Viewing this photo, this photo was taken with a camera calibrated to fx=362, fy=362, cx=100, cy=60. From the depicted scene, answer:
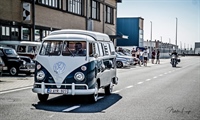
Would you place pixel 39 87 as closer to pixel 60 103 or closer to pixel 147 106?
pixel 60 103

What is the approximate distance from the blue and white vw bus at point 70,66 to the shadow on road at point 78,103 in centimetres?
32

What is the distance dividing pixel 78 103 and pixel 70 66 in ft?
4.05

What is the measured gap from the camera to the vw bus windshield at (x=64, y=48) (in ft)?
35.7

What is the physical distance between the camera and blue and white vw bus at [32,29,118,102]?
33.9 ft

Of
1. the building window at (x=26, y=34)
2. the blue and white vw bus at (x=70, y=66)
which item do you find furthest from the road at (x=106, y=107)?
the building window at (x=26, y=34)

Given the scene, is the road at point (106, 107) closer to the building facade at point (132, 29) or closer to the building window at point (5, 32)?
the building window at point (5, 32)

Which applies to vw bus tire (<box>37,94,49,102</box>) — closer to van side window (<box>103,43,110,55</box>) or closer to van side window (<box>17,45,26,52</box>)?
van side window (<box>103,43,110,55</box>)

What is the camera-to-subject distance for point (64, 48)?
1101cm

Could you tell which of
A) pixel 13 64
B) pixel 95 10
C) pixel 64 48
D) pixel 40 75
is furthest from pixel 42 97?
pixel 95 10

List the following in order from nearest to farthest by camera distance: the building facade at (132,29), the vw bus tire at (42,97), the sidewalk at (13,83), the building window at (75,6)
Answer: the vw bus tire at (42,97)
the sidewalk at (13,83)
the building window at (75,6)
the building facade at (132,29)

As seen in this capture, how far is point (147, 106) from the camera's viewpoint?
34.0ft

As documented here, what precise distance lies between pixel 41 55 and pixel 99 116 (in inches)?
126

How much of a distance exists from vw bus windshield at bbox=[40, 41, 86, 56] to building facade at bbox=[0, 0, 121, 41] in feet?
60.8

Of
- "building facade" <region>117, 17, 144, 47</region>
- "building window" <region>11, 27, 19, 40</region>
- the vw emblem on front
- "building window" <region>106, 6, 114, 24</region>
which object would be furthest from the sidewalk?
"building facade" <region>117, 17, 144, 47</region>
